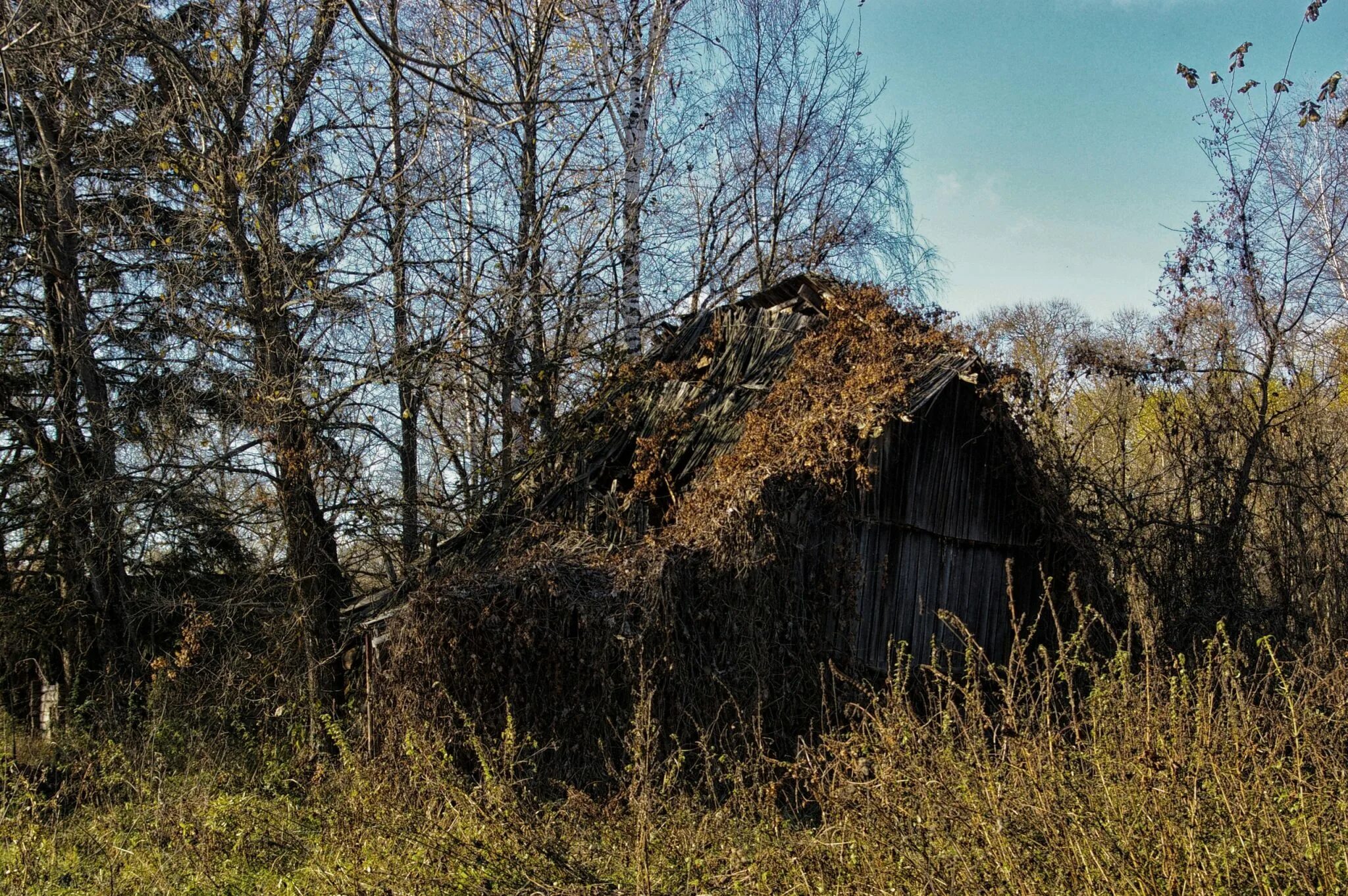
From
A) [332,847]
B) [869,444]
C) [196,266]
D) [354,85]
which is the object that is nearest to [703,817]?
[332,847]

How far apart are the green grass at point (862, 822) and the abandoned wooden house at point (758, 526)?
99 cm

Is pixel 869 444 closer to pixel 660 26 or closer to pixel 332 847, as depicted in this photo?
pixel 332 847

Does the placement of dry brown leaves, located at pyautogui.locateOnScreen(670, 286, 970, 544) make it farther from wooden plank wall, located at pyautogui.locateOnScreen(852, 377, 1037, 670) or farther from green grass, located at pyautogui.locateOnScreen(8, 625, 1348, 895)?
green grass, located at pyautogui.locateOnScreen(8, 625, 1348, 895)

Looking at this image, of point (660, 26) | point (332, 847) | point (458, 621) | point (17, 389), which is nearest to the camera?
point (332, 847)

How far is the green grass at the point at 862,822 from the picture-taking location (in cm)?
412

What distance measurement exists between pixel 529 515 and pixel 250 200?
13.7ft

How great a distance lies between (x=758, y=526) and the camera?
878cm

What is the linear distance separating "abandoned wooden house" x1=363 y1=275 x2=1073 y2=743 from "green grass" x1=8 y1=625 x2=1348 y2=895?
99cm

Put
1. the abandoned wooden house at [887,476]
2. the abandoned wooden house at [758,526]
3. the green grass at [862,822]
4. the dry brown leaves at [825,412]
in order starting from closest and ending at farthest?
the green grass at [862,822]
the abandoned wooden house at [758,526]
the dry brown leaves at [825,412]
the abandoned wooden house at [887,476]

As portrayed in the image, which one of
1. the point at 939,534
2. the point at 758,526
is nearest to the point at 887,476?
the point at 939,534

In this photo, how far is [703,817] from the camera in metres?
6.13

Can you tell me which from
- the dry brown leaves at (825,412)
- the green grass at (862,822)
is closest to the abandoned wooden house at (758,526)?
the dry brown leaves at (825,412)

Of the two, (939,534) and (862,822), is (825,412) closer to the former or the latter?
(939,534)

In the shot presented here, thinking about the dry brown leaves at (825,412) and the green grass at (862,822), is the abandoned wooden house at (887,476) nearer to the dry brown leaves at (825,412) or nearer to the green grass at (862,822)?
the dry brown leaves at (825,412)
